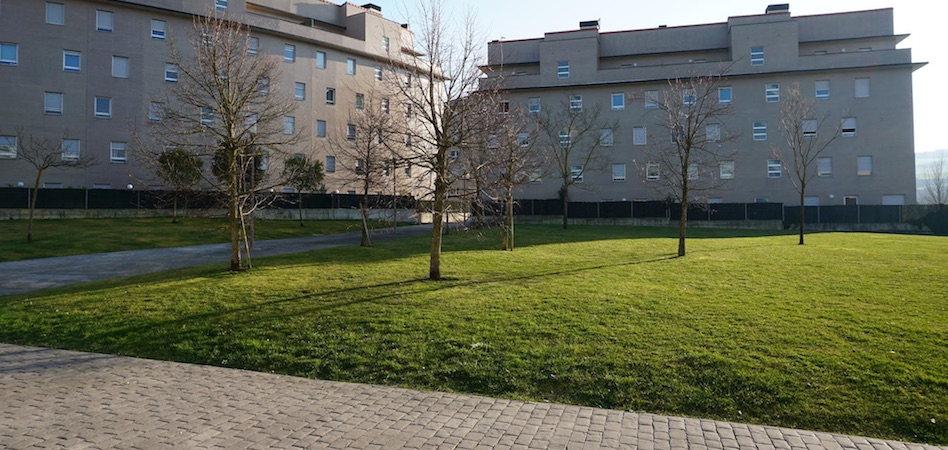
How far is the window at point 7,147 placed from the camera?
3981 centimetres

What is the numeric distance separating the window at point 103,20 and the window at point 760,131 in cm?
5104

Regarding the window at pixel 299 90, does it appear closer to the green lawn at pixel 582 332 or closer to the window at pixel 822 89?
the green lawn at pixel 582 332

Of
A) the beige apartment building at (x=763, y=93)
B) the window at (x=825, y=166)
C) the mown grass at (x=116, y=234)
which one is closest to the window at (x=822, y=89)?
the beige apartment building at (x=763, y=93)

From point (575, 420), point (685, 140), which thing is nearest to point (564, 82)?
point (685, 140)

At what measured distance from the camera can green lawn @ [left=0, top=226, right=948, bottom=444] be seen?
7.08m

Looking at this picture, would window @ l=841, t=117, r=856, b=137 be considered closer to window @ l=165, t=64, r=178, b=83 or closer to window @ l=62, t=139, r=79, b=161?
window @ l=165, t=64, r=178, b=83

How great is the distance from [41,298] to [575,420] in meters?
12.9

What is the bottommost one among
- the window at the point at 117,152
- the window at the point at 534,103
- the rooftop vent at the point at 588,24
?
the window at the point at 117,152

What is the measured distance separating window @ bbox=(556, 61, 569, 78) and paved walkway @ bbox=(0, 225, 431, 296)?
34610 millimetres

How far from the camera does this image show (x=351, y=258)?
19.6 metres

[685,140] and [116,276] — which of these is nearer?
[116,276]

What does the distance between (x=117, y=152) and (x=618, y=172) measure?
39.9 metres

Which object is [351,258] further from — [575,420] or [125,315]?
[575,420]

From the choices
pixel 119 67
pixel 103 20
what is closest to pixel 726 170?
pixel 119 67
